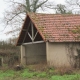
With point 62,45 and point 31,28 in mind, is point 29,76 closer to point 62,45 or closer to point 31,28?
point 62,45

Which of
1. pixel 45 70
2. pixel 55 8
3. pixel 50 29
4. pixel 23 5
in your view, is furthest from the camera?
pixel 55 8

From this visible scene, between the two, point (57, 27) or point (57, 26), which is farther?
point (57, 26)

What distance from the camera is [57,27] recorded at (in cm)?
2091

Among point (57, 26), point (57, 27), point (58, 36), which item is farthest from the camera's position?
point (57, 26)

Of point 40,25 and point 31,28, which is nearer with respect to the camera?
point 40,25

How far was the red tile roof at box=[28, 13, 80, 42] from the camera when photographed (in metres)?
19.7

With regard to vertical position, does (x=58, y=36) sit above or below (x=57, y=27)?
below

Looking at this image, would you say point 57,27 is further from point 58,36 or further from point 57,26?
point 58,36

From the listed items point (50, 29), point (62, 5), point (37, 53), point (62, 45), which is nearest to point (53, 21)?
point (50, 29)

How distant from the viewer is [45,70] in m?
17.5

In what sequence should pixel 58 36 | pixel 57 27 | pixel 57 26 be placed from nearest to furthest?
pixel 58 36 → pixel 57 27 → pixel 57 26

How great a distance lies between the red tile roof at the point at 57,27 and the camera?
64.5 feet

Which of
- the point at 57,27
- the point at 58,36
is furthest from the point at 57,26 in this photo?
the point at 58,36

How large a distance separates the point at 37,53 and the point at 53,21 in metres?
4.95
